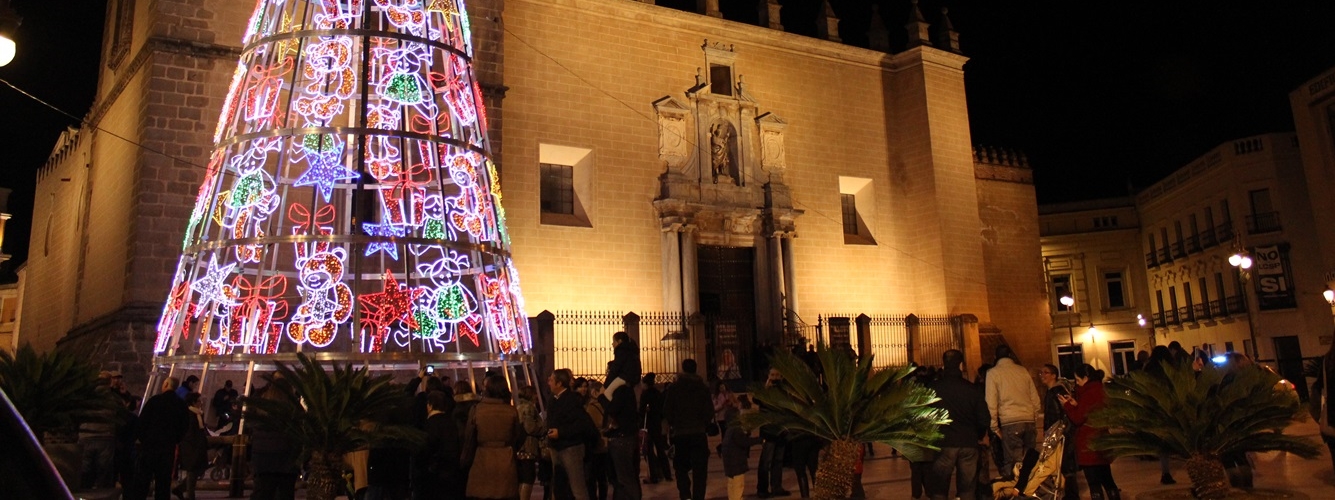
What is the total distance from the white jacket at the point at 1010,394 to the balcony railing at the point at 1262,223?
2193cm

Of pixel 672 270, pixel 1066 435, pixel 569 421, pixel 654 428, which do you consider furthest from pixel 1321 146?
pixel 569 421

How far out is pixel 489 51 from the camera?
15102 millimetres

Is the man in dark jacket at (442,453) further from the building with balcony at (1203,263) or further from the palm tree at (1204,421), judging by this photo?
the building with balcony at (1203,263)

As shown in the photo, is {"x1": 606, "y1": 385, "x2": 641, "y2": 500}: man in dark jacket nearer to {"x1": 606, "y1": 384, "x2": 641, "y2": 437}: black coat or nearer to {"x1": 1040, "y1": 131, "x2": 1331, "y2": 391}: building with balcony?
{"x1": 606, "y1": 384, "x2": 641, "y2": 437}: black coat

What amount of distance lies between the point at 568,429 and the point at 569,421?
0.06m

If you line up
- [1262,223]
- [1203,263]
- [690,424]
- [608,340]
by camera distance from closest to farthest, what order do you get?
[690,424], [608,340], [1262,223], [1203,263]

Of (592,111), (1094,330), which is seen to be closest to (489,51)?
(592,111)

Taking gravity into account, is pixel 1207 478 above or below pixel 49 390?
below

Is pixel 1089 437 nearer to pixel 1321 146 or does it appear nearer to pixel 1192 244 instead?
pixel 1321 146

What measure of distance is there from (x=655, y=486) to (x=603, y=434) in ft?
6.26

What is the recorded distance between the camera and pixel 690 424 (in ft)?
22.9

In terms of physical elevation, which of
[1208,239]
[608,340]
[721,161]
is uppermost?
[721,161]

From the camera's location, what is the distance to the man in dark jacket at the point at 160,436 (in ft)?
23.0

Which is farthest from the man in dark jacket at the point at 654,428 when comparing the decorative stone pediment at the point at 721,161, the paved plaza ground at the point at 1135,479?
the decorative stone pediment at the point at 721,161
